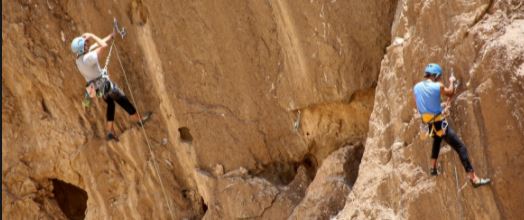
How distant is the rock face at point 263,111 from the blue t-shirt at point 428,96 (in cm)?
27

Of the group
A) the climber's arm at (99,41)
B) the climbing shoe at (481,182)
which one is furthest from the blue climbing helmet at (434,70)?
the climber's arm at (99,41)

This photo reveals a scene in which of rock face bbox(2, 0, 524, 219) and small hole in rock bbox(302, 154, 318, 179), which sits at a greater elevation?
rock face bbox(2, 0, 524, 219)

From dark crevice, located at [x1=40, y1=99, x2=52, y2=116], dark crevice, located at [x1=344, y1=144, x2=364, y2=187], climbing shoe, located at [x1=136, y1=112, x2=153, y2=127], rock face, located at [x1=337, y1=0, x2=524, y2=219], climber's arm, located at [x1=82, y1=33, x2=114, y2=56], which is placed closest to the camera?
rock face, located at [x1=337, y1=0, x2=524, y2=219]

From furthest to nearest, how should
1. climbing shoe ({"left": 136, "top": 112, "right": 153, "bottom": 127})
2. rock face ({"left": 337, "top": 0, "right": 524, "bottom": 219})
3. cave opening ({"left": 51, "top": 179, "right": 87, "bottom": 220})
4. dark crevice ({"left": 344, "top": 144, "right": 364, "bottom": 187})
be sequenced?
cave opening ({"left": 51, "top": 179, "right": 87, "bottom": 220}) < climbing shoe ({"left": 136, "top": 112, "right": 153, "bottom": 127}) < dark crevice ({"left": 344, "top": 144, "right": 364, "bottom": 187}) < rock face ({"left": 337, "top": 0, "right": 524, "bottom": 219})

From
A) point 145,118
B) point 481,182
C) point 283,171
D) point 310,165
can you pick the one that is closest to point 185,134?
point 145,118

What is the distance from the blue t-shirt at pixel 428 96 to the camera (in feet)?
30.8

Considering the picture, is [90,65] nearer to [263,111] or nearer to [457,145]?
[263,111]

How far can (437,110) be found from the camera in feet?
30.9

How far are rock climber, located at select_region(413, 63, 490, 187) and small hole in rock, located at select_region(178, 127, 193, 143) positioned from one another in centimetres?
494

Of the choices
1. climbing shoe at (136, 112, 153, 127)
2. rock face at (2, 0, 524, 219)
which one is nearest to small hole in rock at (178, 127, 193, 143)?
rock face at (2, 0, 524, 219)

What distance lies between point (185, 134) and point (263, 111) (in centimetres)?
142

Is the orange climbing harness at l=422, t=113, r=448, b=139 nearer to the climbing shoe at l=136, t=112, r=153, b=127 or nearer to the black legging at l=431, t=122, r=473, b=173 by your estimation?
the black legging at l=431, t=122, r=473, b=173

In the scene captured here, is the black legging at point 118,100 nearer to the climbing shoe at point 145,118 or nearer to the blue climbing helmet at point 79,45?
the blue climbing helmet at point 79,45

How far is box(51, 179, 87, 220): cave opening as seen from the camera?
53.9ft
